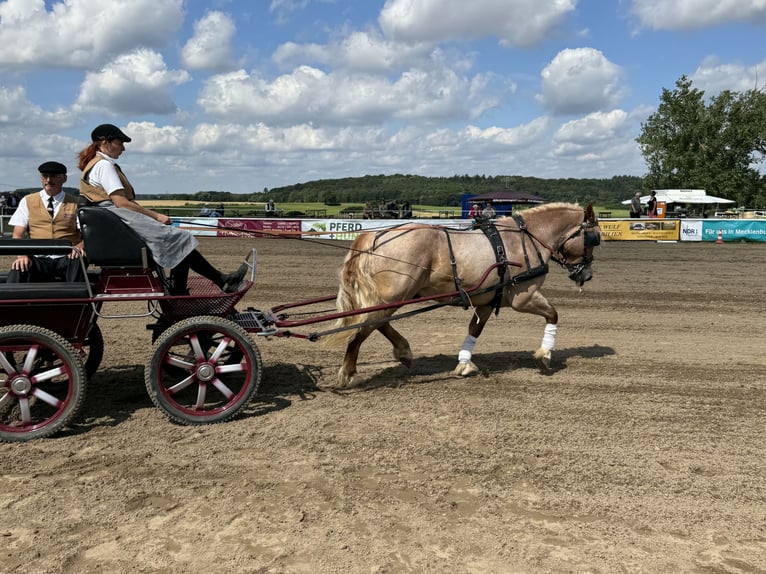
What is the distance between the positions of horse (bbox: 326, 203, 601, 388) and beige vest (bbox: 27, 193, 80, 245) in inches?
100

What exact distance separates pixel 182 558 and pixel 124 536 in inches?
17.0

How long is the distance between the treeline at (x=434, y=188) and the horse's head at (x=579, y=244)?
67.6 metres

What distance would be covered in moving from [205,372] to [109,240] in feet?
4.22

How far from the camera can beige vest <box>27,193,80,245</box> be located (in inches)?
206

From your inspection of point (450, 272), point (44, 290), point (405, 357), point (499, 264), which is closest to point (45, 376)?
point (44, 290)

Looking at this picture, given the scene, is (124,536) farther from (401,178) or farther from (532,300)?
(401,178)

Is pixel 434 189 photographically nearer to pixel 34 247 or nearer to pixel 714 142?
pixel 714 142

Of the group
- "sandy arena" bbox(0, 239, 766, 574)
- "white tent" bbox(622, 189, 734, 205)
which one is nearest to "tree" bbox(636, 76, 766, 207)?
"white tent" bbox(622, 189, 734, 205)

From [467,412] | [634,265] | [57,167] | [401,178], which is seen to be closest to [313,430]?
[467,412]

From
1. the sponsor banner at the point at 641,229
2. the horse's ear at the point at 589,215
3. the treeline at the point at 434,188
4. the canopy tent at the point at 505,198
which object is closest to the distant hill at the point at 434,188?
the treeline at the point at 434,188

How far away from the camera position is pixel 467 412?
5.32 m

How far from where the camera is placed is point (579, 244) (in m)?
6.93

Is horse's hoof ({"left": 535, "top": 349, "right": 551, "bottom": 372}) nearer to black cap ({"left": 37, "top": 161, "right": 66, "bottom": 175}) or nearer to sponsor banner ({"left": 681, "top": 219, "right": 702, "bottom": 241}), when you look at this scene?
black cap ({"left": 37, "top": 161, "right": 66, "bottom": 175})

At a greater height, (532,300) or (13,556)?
Result: (532,300)
